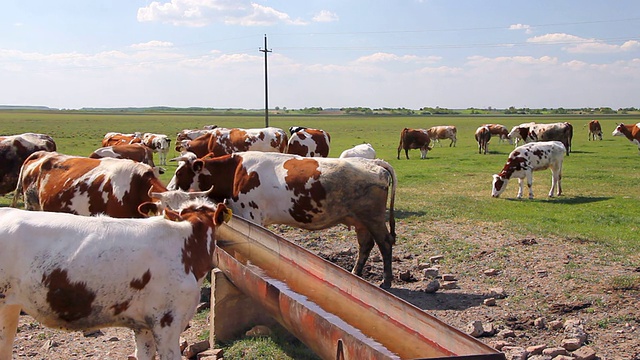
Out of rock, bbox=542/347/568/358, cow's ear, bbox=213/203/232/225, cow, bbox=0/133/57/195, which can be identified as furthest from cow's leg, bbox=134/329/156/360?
cow, bbox=0/133/57/195

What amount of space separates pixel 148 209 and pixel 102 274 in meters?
1.59

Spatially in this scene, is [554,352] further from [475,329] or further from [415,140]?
[415,140]

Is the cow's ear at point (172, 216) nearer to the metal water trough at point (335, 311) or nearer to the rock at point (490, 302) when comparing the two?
the metal water trough at point (335, 311)

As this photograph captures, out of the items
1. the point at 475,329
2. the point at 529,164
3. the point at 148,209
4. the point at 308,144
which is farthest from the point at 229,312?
the point at 529,164

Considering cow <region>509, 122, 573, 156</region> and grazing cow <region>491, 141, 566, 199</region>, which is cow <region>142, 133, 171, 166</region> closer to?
grazing cow <region>491, 141, 566, 199</region>

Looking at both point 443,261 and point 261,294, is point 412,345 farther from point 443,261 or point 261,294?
point 443,261

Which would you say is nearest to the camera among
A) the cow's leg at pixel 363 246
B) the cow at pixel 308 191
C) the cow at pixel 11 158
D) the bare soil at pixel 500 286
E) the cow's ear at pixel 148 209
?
the cow's ear at pixel 148 209

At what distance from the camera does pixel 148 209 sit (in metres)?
6.39

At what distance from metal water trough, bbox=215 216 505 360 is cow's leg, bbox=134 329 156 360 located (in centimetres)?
120

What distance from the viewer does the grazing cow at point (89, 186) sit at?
8.45 meters

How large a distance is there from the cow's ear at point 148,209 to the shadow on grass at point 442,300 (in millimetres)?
3704

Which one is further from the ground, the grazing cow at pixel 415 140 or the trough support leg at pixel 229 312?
the grazing cow at pixel 415 140

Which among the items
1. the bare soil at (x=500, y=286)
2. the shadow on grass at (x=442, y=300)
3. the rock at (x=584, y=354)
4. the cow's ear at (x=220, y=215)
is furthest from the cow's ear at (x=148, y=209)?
the rock at (x=584, y=354)

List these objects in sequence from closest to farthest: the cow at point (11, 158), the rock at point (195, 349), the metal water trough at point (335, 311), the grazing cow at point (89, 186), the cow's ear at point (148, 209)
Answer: the metal water trough at point (335, 311) < the cow's ear at point (148, 209) < the rock at point (195, 349) < the grazing cow at point (89, 186) < the cow at point (11, 158)
